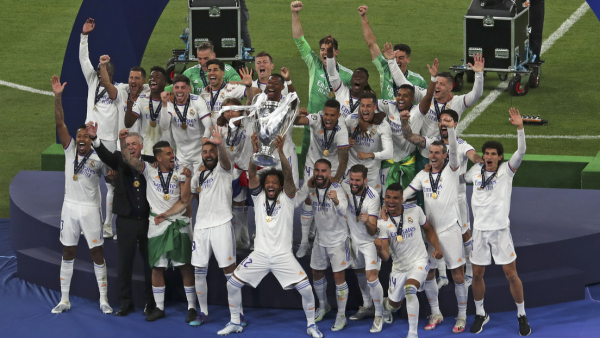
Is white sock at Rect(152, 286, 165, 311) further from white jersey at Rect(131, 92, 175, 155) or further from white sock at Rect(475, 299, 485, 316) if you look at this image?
white sock at Rect(475, 299, 485, 316)

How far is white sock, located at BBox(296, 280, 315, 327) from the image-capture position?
8672 mm

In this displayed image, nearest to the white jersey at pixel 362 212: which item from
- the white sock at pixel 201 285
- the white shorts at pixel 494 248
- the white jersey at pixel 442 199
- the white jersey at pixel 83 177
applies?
the white jersey at pixel 442 199

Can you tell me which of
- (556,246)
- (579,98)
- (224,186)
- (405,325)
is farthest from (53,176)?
(579,98)

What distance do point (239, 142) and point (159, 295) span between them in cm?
159

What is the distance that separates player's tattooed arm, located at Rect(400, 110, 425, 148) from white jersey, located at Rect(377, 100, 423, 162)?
0.19m

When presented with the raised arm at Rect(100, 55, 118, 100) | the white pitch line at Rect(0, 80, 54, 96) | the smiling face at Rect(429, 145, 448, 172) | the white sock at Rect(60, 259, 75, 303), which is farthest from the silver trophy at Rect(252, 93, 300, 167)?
the white pitch line at Rect(0, 80, 54, 96)

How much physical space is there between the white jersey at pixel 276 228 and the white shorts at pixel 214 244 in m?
0.31

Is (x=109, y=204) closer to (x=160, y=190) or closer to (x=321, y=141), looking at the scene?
(x=160, y=190)

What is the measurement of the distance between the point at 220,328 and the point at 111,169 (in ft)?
5.77

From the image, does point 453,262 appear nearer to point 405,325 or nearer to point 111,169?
point 405,325

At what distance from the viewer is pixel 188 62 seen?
49.6 feet

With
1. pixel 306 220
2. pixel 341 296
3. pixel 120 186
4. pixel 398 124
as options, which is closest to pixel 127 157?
pixel 120 186

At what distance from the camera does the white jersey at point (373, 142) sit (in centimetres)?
915

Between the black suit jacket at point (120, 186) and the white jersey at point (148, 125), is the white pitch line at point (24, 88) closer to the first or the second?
the white jersey at point (148, 125)
